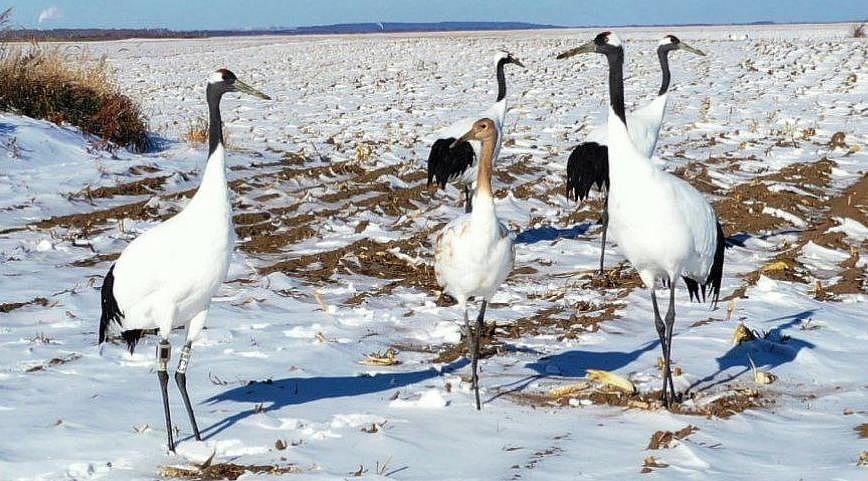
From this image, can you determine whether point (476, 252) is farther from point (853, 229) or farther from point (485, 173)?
point (853, 229)

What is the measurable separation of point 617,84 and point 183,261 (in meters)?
3.02

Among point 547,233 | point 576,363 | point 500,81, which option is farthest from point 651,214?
point 500,81

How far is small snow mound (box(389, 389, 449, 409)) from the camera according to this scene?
6.05 m

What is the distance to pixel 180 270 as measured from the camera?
210 inches

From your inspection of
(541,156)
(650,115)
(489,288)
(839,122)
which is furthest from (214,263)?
(839,122)

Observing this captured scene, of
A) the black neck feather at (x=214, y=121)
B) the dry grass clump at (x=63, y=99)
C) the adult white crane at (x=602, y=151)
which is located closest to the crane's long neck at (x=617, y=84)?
the black neck feather at (x=214, y=121)

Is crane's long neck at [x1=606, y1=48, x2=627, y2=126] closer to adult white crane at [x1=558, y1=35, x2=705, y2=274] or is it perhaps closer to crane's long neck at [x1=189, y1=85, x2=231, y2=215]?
crane's long neck at [x1=189, y1=85, x2=231, y2=215]

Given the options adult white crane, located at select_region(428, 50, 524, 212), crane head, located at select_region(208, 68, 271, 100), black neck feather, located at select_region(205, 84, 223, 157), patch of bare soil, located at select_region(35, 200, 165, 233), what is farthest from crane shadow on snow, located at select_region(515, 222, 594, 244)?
black neck feather, located at select_region(205, 84, 223, 157)

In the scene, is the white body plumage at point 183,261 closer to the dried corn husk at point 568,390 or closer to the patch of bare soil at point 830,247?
the dried corn husk at point 568,390

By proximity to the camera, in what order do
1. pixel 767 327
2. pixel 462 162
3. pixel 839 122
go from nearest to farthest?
1. pixel 767 327
2. pixel 462 162
3. pixel 839 122

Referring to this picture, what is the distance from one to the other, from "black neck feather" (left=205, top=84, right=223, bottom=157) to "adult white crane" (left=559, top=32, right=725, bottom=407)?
2.31m

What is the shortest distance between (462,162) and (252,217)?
250 centimetres

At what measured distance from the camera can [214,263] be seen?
5.39 meters

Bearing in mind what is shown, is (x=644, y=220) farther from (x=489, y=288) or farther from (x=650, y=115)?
(x=650, y=115)
